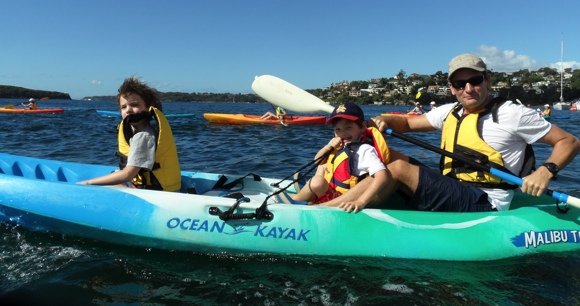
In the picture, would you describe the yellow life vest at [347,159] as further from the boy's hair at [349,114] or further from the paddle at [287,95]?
the paddle at [287,95]

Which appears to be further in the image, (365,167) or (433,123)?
(433,123)

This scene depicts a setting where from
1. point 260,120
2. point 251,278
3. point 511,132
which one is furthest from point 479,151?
point 260,120

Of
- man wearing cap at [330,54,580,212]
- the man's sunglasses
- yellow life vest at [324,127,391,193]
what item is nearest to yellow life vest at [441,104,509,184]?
man wearing cap at [330,54,580,212]

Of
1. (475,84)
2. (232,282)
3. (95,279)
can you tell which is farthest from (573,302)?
(95,279)

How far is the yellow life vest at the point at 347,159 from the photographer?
132 inches

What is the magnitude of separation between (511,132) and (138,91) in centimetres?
304

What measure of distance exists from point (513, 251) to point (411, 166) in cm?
107

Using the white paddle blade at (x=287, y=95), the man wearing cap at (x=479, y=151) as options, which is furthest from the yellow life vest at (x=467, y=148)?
the white paddle blade at (x=287, y=95)

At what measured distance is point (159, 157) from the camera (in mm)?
3689

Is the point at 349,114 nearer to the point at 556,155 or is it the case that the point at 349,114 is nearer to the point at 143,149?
the point at 556,155

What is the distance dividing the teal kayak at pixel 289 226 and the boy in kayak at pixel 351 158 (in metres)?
0.28

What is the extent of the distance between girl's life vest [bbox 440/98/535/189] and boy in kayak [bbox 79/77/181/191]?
244 cm

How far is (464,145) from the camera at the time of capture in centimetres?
335

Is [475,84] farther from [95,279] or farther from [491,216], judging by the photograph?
[95,279]
